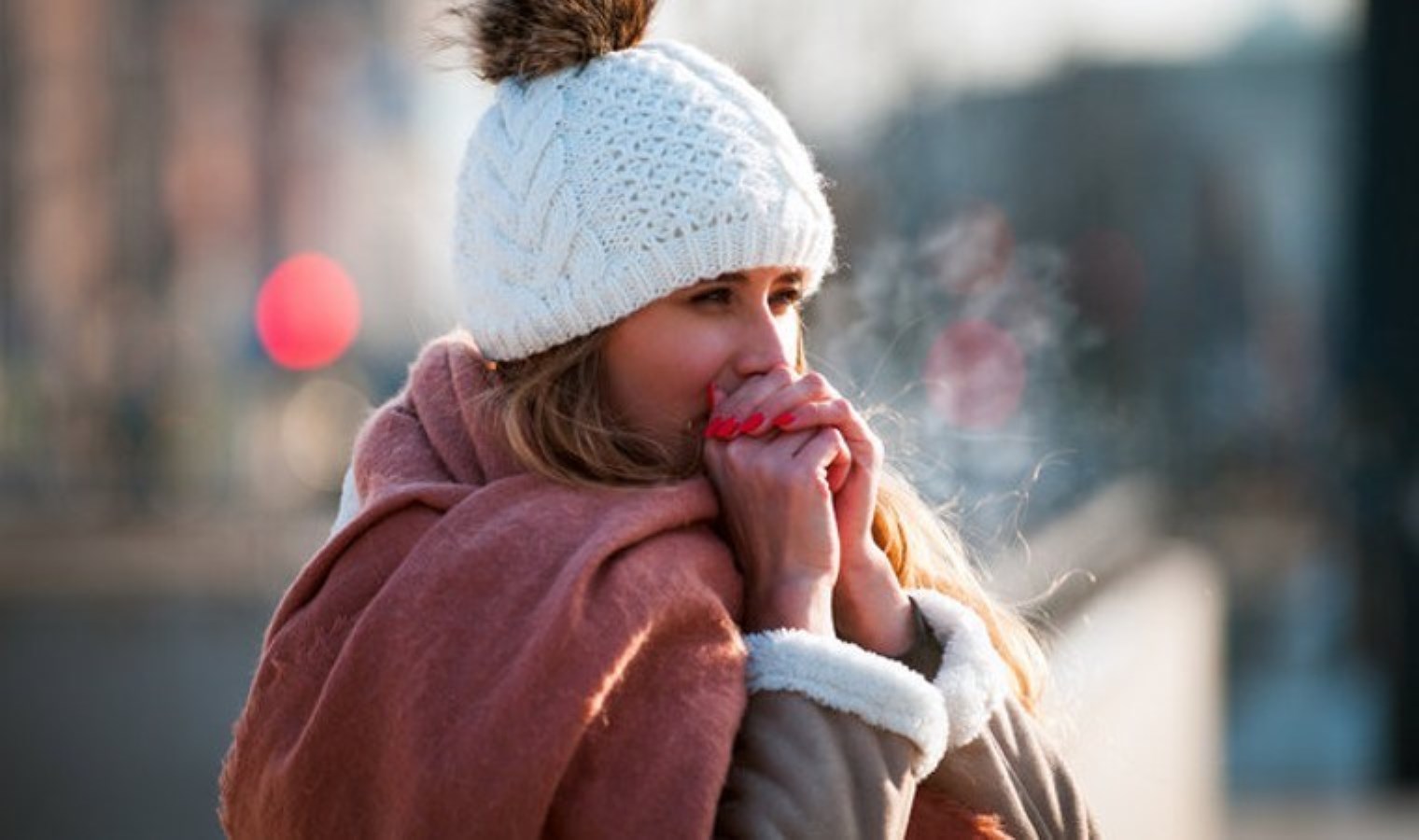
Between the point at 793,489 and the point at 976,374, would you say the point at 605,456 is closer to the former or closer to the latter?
the point at 793,489

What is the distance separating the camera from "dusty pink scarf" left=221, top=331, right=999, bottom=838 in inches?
83.2

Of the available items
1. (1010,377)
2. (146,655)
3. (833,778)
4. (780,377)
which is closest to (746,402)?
(780,377)

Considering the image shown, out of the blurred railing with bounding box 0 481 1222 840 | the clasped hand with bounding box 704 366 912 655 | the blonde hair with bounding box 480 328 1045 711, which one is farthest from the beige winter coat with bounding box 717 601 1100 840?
the blurred railing with bounding box 0 481 1222 840

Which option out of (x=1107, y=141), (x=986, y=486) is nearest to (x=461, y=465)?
(x=986, y=486)

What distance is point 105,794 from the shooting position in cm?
828

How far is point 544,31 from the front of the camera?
2.49 meters

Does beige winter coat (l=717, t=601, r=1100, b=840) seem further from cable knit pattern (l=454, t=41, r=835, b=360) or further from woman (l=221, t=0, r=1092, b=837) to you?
cable knit pattern (l=454, t=41, r=835, b=360)

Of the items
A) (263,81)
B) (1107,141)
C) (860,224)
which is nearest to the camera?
(860,224)

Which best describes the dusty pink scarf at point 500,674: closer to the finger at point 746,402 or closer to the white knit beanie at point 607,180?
the finger at point 746,402

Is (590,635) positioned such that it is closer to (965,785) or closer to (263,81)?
(965,785)

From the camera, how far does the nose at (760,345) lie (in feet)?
7.95

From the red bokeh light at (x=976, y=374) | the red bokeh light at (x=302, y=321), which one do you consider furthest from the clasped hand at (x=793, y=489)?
the red bokeh light at (x=302, y=321)

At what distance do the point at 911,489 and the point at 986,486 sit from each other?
7.29 ft

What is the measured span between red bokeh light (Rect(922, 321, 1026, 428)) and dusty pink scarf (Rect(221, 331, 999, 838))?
288cm
